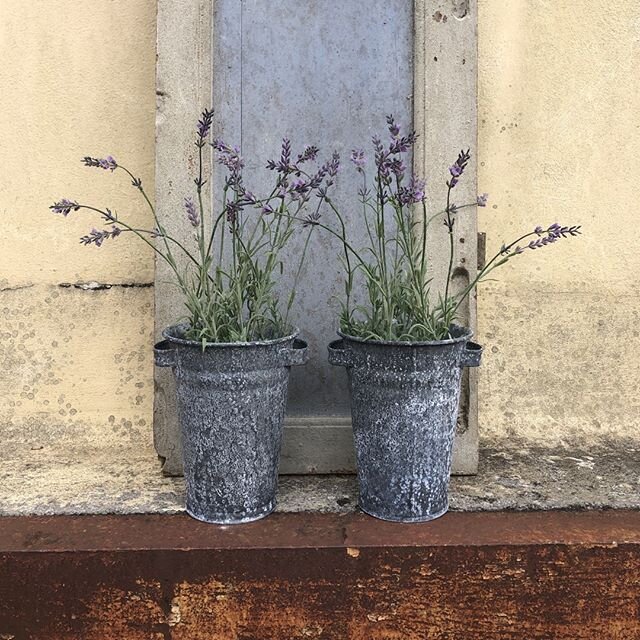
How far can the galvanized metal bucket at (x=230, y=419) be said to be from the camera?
201 cm

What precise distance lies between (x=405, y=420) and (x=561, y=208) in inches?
44.7

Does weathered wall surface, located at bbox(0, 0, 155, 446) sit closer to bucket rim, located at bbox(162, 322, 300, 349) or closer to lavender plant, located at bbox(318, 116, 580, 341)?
bucket rim, located at bbox(162, 322, 300, 349)

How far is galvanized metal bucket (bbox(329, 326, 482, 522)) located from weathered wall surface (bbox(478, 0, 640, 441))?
0.66 metres

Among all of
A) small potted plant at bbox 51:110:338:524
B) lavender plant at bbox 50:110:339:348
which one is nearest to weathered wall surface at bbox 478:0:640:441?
lavender plant at bbox 50:110:339:348

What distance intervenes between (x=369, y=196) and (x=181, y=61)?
752 millimetres

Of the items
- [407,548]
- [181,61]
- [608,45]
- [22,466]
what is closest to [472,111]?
[608,45]

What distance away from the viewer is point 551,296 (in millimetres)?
2697

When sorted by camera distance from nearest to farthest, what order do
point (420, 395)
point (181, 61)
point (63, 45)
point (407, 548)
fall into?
point (407, 548), point (420, 395), point (181, 61), point (63, 45)

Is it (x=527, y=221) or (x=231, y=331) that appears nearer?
(x=231, y=331)

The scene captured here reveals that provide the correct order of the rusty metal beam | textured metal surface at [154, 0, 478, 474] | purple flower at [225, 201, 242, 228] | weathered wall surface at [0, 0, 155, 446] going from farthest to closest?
weathered wall surface at [0, 0, 155, 446] → textured metal surface at [154, 0, 478, 474] → purple flower at [225, 201, 242, 228] → the rusty metal beam

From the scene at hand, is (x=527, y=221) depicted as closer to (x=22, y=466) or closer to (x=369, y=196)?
(x=369, y=196)

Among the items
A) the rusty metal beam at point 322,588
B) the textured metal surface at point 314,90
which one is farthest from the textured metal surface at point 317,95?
the rusty metal beam at point 322,588

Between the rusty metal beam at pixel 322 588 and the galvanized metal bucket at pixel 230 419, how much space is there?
0.55ft

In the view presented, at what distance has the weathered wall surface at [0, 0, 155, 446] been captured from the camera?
2.57 m
